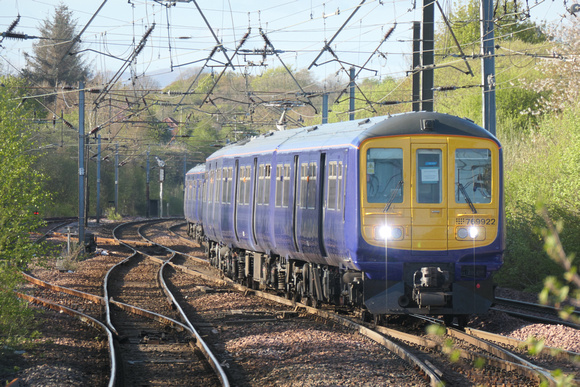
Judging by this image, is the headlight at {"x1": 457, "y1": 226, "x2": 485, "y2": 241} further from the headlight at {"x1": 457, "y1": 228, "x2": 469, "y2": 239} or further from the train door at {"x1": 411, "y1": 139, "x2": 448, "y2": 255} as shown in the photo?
the train door at {"x1": 411, "y1": 139, "x2": 448, "y2": 255}

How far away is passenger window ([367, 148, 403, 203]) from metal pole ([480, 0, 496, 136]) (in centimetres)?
540

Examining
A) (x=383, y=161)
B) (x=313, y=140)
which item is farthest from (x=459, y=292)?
(x=313, y=140)

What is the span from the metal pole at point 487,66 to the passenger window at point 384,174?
5.40 metres

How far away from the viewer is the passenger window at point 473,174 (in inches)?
443

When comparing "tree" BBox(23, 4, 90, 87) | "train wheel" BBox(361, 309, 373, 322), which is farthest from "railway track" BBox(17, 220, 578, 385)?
"tree" BBox(23, 4, 90, 87)

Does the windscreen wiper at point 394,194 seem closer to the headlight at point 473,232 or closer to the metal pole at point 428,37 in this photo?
the headlight at point 473,232

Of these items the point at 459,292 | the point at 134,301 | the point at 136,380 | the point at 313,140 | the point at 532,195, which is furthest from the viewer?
the point at 532,195

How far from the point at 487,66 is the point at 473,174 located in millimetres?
5897

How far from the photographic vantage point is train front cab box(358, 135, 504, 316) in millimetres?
11023

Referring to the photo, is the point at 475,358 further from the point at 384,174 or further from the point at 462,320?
the point at 462,320

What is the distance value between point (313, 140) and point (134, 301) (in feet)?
16.8

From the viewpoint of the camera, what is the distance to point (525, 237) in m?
17.7

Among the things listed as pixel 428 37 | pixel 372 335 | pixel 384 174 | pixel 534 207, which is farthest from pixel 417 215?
pixel 428 37

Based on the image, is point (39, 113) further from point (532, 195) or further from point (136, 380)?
point (136, 380)
